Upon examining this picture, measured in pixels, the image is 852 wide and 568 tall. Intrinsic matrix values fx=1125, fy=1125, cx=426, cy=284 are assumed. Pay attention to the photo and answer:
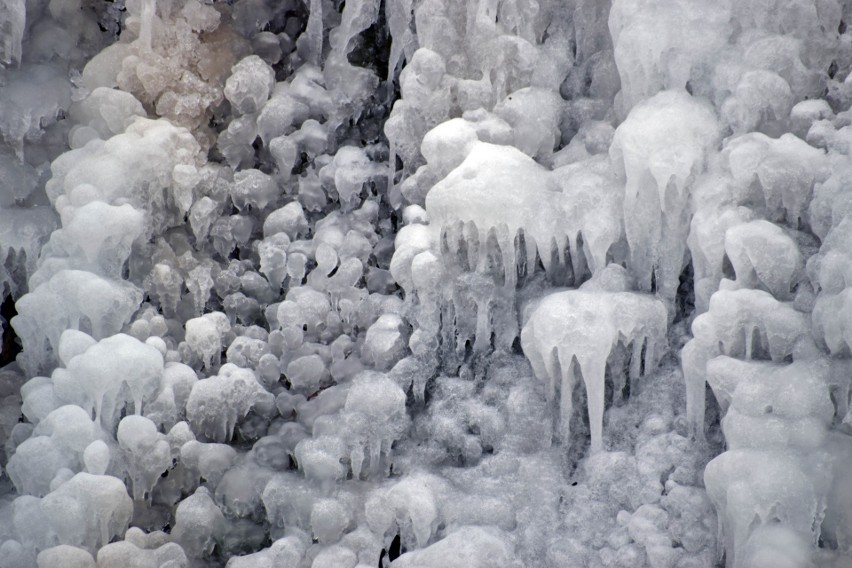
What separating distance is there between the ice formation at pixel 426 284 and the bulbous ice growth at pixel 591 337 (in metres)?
0.01

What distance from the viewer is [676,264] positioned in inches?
160

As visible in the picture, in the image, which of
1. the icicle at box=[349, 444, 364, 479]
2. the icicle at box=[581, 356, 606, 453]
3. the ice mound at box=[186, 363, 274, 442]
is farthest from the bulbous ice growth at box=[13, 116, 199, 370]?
the icicle at box=[581, 356, 606, 453]

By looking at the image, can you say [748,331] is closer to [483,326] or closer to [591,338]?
[591,338]

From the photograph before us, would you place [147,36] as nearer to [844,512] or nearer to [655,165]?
[655,165]

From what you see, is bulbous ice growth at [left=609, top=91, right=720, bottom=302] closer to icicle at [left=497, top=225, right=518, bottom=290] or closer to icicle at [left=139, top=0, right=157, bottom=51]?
icicle at [left=497, top=225, right=518, bottom=290]

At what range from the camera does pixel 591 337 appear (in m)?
3.89

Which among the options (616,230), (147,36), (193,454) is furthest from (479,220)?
(147,36)

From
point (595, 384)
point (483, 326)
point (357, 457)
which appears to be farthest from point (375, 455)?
point (595, 384)

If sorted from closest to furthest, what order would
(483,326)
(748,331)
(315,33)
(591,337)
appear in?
(748,331)
(591,337)
(483,326)
(315,33)

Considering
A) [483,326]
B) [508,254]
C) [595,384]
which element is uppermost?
[508,254]

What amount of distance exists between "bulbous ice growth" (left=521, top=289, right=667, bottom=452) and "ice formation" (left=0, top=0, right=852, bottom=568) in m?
0.01

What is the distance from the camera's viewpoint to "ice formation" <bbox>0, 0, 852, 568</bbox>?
12.3 feet

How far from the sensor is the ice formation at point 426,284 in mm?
3740

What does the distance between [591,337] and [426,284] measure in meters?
0.73
